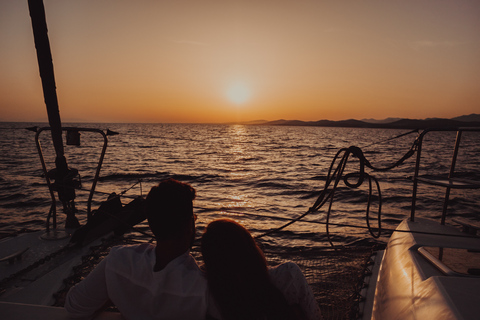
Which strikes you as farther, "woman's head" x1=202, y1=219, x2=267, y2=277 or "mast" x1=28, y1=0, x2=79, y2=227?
"mast" x1=28, y1=0, x2=79, y2=227

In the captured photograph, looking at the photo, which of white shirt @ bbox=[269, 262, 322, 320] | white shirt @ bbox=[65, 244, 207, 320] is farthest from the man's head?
white shirt @ bbox=[269, 262, 322, 320]

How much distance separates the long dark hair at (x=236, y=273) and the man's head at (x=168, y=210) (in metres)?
0.19

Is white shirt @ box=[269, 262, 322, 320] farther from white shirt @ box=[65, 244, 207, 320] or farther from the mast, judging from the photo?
the mast

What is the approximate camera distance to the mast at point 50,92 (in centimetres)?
451

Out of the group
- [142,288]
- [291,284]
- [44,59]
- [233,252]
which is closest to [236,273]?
[233,252]

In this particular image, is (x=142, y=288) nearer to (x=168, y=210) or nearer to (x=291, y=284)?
(x=168, y=210)

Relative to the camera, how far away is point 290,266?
181cm

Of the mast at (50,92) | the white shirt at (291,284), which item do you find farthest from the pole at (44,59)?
the white shirt at (291,284)

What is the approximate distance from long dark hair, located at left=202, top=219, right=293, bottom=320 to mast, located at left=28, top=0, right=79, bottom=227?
13.5 feet

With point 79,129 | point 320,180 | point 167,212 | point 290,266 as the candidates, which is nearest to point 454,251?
point 290,266

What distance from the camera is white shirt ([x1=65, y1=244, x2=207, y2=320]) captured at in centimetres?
175

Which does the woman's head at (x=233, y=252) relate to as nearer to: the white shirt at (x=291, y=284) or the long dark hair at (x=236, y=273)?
the long dark hair at (x=236, y=273)

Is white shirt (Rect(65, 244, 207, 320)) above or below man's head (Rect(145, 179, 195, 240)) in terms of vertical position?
below

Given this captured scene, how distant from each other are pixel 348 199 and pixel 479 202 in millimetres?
4991
